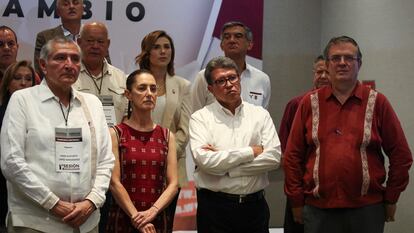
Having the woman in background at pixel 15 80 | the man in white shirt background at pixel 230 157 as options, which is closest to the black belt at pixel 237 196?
the man in white shirt background at pixel 230 157

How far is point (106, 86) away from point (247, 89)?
43.1 inches

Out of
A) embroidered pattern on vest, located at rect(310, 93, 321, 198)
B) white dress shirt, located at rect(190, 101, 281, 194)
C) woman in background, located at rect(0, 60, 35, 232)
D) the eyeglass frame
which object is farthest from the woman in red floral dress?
the eyeglass frame

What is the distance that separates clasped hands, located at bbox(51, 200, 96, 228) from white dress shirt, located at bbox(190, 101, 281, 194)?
2.30ft

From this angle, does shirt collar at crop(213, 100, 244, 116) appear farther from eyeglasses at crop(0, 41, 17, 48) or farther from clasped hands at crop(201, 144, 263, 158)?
eyeglasses at crop(0, 41, 17, 48)

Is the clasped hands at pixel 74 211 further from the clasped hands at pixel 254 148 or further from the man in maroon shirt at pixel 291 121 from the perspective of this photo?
the man in maroon shirt at pixel 291 121

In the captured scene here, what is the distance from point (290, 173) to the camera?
3311 mm

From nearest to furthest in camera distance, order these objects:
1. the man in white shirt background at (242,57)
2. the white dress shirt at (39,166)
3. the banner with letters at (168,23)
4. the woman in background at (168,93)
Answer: the white dress shirt at (39,166) → the woman in background at (168,93) → the man in white shirt background at (242,57) → the banner with letters at (168,23)

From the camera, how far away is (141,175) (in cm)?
318

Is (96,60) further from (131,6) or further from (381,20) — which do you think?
(381,20)

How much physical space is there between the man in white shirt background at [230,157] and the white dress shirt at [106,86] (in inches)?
20.5

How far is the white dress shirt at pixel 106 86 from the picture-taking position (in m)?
3.58

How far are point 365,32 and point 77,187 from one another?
3502mm

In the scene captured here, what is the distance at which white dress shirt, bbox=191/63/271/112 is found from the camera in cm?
401

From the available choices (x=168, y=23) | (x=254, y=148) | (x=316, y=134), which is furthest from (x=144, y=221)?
(x=168, y=23)
